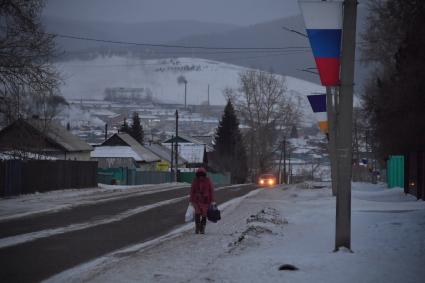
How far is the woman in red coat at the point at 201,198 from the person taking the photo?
15.4 meters

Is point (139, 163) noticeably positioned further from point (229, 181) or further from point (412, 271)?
point (412, 271)

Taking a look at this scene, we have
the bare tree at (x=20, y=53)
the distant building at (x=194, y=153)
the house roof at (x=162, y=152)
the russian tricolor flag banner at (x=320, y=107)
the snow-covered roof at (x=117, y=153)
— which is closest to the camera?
the bare tree at (x=20, y=53)

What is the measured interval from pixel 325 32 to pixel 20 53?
53.7 feet

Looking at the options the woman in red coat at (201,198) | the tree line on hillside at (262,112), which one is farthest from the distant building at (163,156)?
the woman in red coat at (201,198)

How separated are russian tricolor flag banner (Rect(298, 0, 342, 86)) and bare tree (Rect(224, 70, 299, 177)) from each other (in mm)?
64006

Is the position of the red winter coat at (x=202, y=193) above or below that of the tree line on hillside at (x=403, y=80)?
below

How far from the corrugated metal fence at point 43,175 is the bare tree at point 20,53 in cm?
547

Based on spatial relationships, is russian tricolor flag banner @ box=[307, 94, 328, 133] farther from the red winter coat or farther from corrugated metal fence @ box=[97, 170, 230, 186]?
corrugated metal fence @ box=[97, 170, 230, 186]

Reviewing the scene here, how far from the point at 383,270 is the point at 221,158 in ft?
282

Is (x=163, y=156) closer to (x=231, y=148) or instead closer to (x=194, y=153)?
(x=194, y=153)

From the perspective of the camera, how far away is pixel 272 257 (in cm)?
1034

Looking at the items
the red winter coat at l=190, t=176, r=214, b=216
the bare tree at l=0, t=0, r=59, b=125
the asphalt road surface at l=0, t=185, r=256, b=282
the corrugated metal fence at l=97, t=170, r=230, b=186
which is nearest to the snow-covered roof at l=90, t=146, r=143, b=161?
the corrugated metal fence at l=97, t=170, r=230, b=186

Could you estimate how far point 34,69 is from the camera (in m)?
24.6

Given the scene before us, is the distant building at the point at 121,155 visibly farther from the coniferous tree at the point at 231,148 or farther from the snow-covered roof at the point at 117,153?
→ the coniferous tree at the point at 231,148
